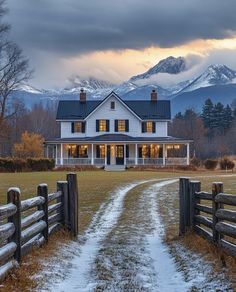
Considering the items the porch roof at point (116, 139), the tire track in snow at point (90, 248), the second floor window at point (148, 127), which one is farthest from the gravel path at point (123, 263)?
the second floor window at point (148, 127)

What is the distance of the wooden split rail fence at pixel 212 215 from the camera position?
884cm

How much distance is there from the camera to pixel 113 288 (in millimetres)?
7734

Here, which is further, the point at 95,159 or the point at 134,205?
the point at 95,159

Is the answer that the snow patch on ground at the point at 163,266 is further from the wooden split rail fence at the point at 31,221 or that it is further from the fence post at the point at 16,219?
the fence post at the point at 16,219

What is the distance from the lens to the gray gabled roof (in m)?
61.6

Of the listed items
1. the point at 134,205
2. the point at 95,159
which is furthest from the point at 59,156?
the point at 134,205

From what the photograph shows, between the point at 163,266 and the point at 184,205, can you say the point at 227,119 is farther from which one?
the point at 163,266

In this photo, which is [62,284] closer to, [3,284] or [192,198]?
[3,284]

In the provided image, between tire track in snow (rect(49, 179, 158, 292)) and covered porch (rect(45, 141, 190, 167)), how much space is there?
121 feet

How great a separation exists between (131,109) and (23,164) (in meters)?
15.7

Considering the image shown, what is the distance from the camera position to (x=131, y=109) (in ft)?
200

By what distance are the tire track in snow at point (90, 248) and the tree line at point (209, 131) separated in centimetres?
7409

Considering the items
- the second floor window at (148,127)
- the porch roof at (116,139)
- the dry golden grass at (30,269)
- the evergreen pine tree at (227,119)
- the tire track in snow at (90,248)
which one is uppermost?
the evergreen pine tree at (227,119)

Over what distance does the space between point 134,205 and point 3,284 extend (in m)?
12.9
